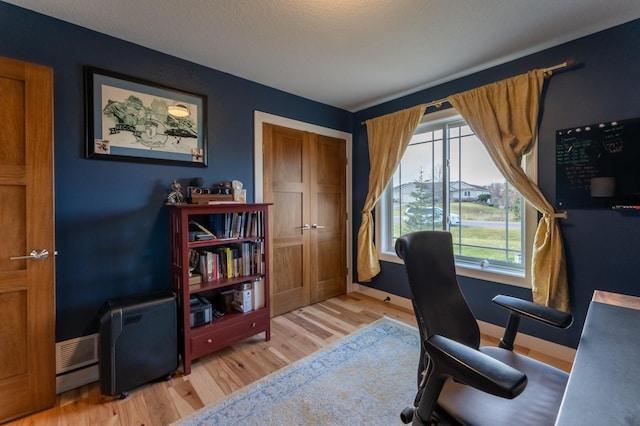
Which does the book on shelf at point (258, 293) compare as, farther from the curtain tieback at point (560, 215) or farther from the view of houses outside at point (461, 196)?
the curtain tieback at point (560, 215)

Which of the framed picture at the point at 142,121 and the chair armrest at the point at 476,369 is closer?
the chair armrest at the point at 476,369

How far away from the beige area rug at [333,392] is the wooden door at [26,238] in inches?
39.9

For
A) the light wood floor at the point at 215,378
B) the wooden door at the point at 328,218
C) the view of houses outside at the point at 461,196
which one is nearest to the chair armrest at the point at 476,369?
the light wood floor at the point at 215,378

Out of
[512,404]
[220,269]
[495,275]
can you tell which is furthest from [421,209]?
[512,404]

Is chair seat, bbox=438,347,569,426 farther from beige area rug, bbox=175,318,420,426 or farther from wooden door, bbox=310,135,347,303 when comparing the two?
wooden door, bbox=310,135,347,303

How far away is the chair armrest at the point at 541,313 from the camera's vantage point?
3.95ft

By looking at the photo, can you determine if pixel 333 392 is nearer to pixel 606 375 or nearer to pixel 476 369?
pixel 476 369

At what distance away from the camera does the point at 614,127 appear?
196 cm

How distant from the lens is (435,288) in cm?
126

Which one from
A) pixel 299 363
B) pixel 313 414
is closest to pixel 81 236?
pixel 299 363

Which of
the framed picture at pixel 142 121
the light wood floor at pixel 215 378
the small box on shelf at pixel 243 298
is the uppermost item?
the framed picture at pixel 142 121

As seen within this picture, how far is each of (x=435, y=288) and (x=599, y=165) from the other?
6.01 ft

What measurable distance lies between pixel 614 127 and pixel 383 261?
2366 mm

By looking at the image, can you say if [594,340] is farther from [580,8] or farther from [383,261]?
[383,261]
